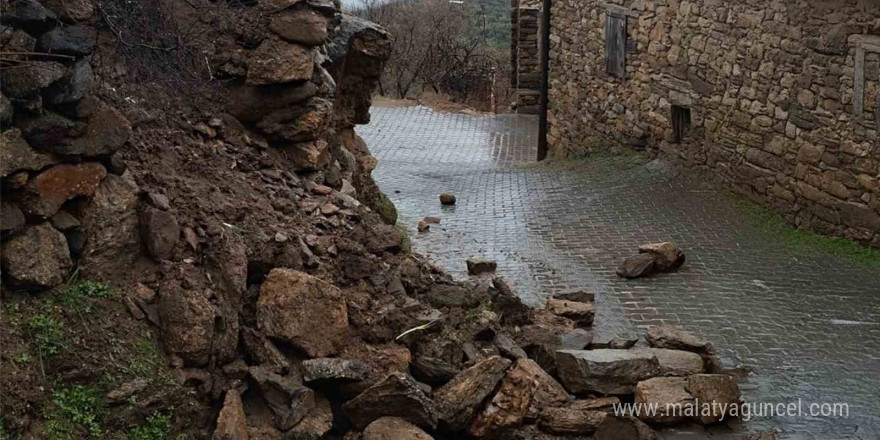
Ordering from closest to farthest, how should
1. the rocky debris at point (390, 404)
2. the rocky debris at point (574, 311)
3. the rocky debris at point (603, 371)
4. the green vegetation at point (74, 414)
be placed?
the green vegetation at point (74, 414) → the rocky debris at point (390, 404) → the rocky debris at point (603, 371) → the rocky debris at point (574, 311)

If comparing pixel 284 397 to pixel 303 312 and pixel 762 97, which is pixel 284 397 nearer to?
pixel 303 312

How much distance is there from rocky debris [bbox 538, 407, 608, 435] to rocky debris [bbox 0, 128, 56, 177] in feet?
10.8

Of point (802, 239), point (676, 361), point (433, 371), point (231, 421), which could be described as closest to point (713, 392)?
point (676, 361)

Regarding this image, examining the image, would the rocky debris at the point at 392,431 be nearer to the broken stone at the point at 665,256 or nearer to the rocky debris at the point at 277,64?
the rocky debris at the point at 277,64

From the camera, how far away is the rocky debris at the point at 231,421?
544 cm

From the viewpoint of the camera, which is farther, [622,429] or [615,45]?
[615,45]

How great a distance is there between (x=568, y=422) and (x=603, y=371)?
1.93 feet

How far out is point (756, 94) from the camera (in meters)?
12.8

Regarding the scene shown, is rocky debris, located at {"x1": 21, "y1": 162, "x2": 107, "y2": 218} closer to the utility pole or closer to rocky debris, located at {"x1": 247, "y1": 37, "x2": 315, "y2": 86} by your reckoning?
rocky debris, located at {"x1": 247, "y1": 37, "x2": 315, "y2": 86}

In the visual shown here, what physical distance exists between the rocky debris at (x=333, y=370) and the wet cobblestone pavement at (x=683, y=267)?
2129 mm

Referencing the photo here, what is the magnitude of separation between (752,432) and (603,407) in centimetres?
101

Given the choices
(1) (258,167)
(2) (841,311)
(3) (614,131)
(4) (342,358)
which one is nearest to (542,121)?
(3) (614,131)

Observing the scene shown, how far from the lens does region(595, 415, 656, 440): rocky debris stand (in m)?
6.07

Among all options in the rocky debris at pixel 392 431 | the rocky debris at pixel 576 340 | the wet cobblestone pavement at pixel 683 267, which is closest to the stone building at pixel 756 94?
the wet cobblestone pavement at pixel 683 267
